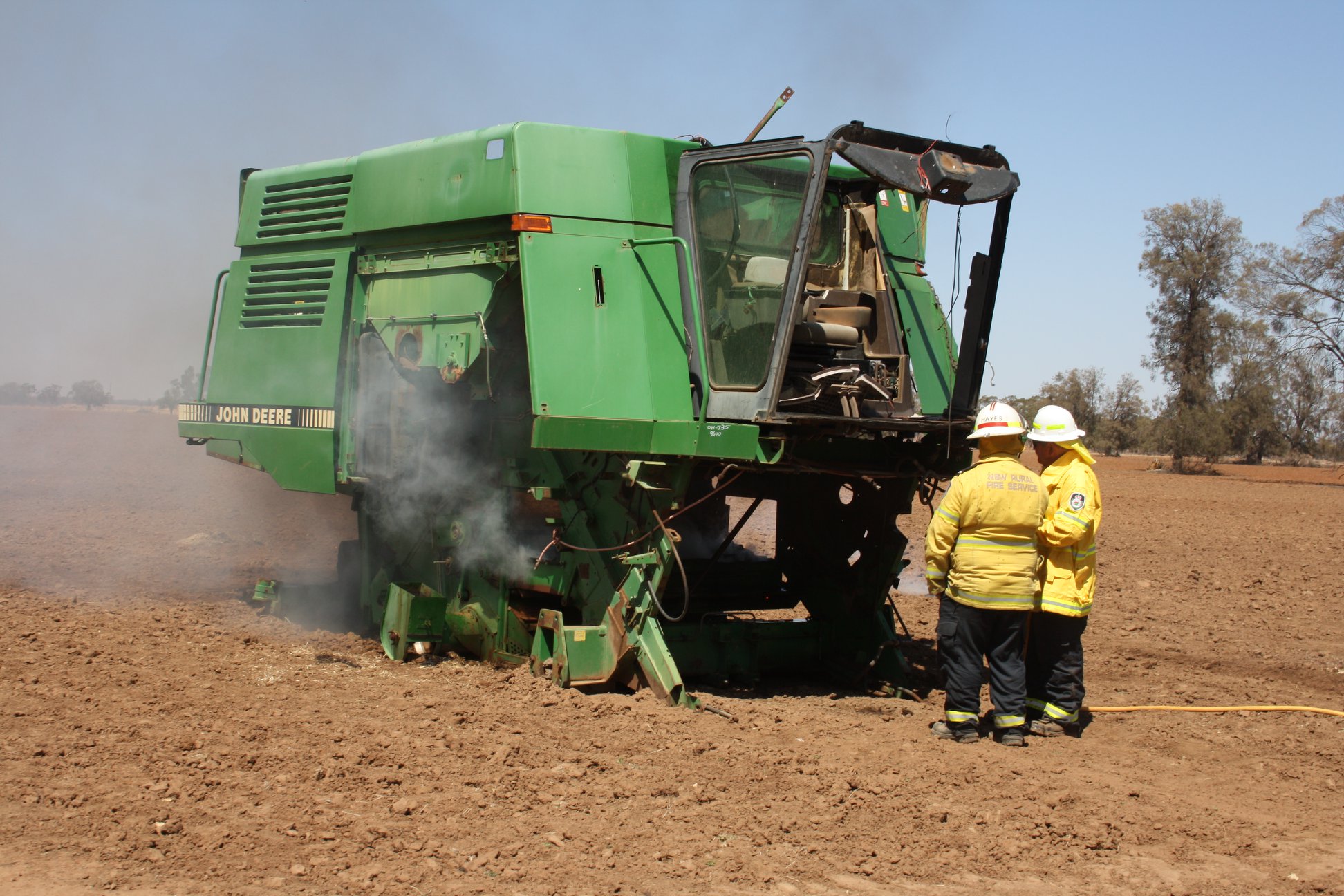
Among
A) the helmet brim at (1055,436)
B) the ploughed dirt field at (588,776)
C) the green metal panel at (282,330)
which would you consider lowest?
the ploughed dirt field at (588,776)

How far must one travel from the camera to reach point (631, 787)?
5270mm

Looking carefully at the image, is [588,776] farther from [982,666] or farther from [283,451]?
[283,451]

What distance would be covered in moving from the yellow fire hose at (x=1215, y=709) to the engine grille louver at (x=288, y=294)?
5.86 meters

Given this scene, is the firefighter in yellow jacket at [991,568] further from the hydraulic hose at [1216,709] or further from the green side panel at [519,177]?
the green side panel at [519,177]

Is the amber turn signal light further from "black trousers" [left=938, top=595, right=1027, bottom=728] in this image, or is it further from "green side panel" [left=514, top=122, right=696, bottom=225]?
"black trousers" [left=938, top=595, right=1027, bottom=728]

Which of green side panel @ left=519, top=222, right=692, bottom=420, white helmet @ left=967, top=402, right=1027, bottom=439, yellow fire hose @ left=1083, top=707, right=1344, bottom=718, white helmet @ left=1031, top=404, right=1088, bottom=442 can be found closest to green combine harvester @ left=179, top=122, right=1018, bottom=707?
green side panel @ left=519, top=222, right=692, bottom=420

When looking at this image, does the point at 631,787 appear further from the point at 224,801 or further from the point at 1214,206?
the point at 1214,206

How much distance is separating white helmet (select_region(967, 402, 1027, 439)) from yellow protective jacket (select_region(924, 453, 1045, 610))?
135 mm

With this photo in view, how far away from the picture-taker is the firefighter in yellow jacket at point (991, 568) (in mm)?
6301

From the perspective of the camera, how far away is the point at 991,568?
631cm

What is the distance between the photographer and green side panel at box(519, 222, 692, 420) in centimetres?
663

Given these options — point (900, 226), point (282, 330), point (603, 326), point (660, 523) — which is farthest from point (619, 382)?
point (282, 330)

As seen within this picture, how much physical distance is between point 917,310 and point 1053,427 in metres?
1.30

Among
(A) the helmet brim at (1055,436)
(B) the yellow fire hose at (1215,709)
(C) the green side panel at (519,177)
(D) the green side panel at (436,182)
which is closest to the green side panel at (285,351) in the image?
(D) the green side panel at (436,182)
